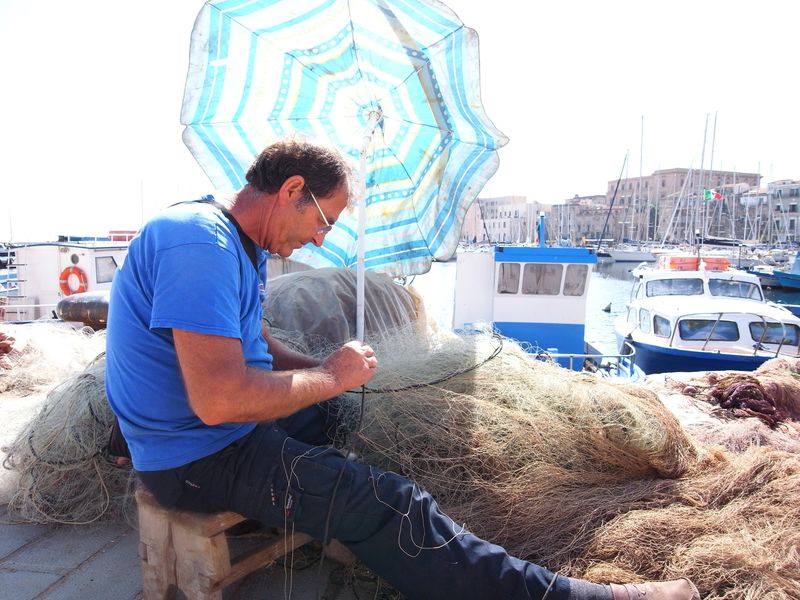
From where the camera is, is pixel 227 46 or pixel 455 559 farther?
pixel 227 46

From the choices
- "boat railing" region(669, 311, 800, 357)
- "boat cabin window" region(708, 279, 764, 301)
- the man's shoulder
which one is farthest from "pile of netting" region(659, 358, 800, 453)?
"boat cabin window" region(708, 279, 764, 301)

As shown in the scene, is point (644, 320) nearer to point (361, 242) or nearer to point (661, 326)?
point (661, 326)

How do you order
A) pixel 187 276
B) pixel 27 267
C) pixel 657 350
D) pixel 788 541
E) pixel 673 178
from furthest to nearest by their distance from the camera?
pixel 673 178 < pixel 27 267 < pixel 657 350 < pixel 788 541 < pixel 187 276

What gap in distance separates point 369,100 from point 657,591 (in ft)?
10.6

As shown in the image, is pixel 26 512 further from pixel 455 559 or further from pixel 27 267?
pixel 27 267

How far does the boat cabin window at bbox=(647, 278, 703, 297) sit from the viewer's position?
1352 centimetres

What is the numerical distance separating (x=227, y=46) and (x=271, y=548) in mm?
2954

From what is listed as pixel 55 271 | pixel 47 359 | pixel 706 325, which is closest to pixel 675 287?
pixel 706 325

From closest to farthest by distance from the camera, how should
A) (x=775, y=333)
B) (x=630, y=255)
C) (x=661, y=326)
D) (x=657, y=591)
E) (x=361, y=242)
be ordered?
1. (x=657, y=591)
2. (x=361, y=242)
3. (x=775, y=333)
4. (x=661, y=326)
5. (x=630, y=255)

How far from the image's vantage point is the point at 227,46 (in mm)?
3482

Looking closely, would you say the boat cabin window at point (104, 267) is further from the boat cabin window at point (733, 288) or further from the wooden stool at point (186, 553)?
the boat cabin window at point (733, 288)

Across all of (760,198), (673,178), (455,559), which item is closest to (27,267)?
(455,559)

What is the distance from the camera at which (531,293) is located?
10.6 m

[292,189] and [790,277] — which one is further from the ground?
[292,189]
